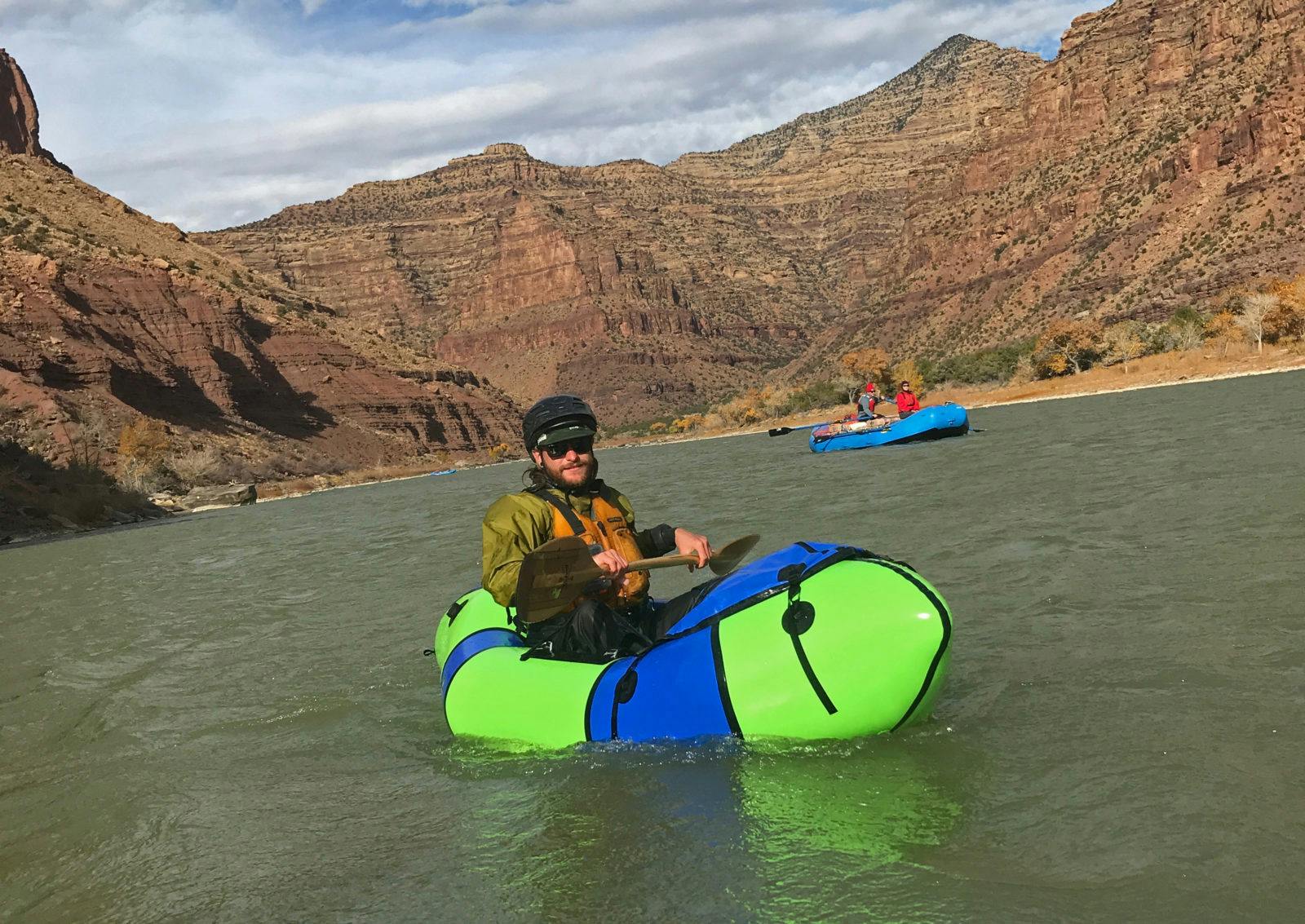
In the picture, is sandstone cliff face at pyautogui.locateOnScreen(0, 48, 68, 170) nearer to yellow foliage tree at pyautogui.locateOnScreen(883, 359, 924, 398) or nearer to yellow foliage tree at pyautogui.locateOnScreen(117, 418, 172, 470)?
yellow foliage tree at pyautogui.locateOnScreen(117, 418, 172, 470)

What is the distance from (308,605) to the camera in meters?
11.5

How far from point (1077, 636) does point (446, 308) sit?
184660 mm

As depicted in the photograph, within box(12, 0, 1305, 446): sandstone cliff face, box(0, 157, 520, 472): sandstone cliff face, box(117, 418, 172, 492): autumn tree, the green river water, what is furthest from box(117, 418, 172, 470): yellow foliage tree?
the green river water

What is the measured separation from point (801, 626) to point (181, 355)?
63.7 meters

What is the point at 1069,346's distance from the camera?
207 ft

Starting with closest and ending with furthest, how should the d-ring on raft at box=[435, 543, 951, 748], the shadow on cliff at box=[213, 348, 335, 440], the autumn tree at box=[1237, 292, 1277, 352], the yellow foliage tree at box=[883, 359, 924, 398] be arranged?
the d-ring on raft at box=[435, 543, 951, 748] < the autumn tree at box=[1237, 292, 1277, 352] < the shadow on cliff at box=[213, 348, 335, 440] < the yellow foliage tree at box=[883, 359, 924, 398]

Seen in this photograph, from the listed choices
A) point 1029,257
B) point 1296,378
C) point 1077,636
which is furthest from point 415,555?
point 1029,257

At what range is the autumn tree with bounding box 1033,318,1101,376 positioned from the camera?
62.2 m

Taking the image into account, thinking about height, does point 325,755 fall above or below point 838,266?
below

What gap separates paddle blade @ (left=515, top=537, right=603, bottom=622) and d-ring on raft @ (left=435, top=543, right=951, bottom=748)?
36 cm

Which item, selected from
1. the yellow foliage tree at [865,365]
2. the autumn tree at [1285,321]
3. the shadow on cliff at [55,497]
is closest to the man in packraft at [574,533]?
the shadow on cliff at [55,497]

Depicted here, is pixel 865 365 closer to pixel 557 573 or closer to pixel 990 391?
pixel 990 391

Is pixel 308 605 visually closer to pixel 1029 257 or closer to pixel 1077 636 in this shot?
pixel 1077 636

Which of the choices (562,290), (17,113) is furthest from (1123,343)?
(562,290)
